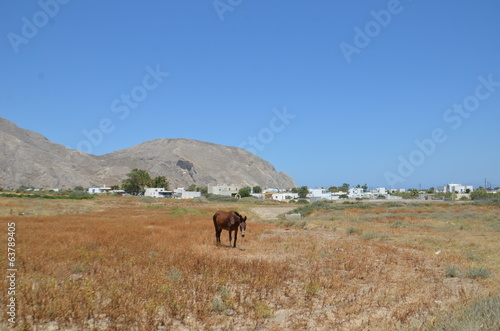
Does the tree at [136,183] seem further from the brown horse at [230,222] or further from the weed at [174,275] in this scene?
the weed at [174,275]

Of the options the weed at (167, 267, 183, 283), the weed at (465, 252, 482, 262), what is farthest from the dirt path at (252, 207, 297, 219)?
the weed at (167, 267, 183, 283)

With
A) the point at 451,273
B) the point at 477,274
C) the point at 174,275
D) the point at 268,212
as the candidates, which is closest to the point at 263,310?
the point at 174,275

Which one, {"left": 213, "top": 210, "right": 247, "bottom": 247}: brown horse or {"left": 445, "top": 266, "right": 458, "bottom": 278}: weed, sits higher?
{"left": 213, "top": 210, "right": 247, "bottom": 247}: brown horse

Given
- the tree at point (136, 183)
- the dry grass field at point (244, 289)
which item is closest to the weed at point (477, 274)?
the dry grass field at point (244, 289)

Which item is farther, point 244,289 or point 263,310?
point 244,289

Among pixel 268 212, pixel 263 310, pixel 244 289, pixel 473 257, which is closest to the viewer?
pixel 263 310

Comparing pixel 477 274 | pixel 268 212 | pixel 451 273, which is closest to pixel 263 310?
pixel 451 273

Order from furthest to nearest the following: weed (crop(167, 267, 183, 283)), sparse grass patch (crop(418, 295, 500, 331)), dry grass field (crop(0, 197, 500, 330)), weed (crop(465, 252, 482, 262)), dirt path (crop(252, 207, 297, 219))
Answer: dirt path (crop(252, 207, 297, 219)) < weed (crop(465, 252, 482, 262)) < weed (crop(167, 267, 183, 283)) < dry grass field (crop(0, 197, 500, 330)) < sparse grass patch (crop(418, 295, 500, 331))

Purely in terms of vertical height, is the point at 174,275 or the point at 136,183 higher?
the point at 136,183

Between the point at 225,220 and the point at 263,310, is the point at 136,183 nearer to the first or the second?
the point at 225,220

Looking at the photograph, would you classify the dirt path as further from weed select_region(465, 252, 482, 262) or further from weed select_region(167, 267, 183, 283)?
weed select_region(167, 267, 183, 283)

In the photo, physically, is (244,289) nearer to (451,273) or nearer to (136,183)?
(451,273)

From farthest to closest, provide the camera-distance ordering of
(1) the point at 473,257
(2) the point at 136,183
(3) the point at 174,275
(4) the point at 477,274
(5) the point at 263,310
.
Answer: (2) the point at 136,183, (1) the point at 473,257, (4) the point at 477,274, (3) the point at 174,275, (5) the point at 263,310

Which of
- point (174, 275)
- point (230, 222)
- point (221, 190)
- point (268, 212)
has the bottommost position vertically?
point (268, 212)
